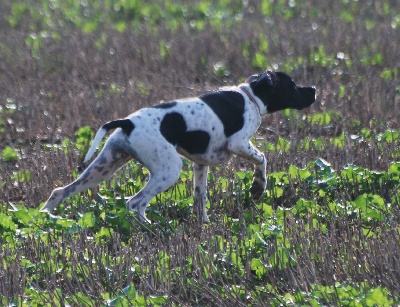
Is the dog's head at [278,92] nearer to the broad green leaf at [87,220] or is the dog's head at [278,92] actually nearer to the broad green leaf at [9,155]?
the broad green leaf at [87,220]

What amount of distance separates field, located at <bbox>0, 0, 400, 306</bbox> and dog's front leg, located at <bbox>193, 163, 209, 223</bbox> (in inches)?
3.8

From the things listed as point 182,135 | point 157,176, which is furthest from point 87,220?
point 182,135

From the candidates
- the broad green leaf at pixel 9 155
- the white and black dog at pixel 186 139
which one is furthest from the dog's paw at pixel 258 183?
the broad green leaf at pixel 9 155

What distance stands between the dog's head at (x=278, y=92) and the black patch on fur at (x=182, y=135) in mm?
649

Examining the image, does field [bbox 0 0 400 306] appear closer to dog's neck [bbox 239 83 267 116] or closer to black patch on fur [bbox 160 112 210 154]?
black patch on fur [bbox 160 112 210 154]

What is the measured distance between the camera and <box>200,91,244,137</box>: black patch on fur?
6973mm

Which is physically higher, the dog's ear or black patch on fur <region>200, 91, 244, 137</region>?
the dog's ear

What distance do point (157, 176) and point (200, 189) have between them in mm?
497

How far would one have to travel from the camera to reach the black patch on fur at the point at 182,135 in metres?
6.70

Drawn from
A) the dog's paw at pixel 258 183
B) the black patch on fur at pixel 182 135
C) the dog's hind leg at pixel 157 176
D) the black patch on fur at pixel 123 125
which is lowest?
the dog's paw at pixel 258 183

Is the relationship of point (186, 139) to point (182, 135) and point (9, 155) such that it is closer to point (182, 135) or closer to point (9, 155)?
point (182, 135)

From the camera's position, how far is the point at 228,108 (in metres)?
7.02

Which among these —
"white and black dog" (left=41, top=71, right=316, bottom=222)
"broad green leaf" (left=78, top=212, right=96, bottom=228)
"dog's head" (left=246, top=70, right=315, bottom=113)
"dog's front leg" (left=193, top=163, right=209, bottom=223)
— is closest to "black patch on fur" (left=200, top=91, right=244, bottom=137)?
"white and black dog" (left=41, top=71, right=316, bottom=222)

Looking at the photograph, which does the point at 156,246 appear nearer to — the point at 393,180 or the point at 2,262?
the point at 2,262
